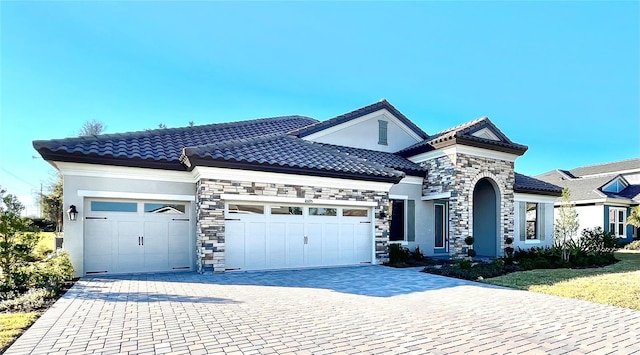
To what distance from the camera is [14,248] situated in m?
9.06

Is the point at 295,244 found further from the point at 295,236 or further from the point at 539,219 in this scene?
the point at 539,219

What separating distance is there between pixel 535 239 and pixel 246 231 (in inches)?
603

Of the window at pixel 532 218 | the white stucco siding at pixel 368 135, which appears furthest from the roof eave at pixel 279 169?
the window at pixel 532 218

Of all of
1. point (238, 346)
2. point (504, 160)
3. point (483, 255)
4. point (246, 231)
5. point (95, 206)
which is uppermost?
point (504, 160)

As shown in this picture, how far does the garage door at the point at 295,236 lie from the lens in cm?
1105

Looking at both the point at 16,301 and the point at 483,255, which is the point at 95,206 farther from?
the point at 483,255

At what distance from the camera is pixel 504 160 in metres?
15.6

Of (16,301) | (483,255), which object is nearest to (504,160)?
(483,255)

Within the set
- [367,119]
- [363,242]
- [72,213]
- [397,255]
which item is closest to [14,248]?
[72,213]

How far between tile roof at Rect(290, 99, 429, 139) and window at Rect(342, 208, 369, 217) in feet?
15.0

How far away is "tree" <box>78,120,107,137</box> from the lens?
2847cm

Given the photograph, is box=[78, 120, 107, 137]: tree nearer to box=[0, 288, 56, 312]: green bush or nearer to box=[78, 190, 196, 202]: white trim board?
box=[78, 190, 196, 202]: white trim board

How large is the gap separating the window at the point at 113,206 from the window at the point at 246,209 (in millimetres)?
3051

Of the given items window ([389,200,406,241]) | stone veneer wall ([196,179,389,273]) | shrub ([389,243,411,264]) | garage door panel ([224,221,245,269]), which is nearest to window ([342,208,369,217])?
stone veneer wall ([196,179,389,273])
